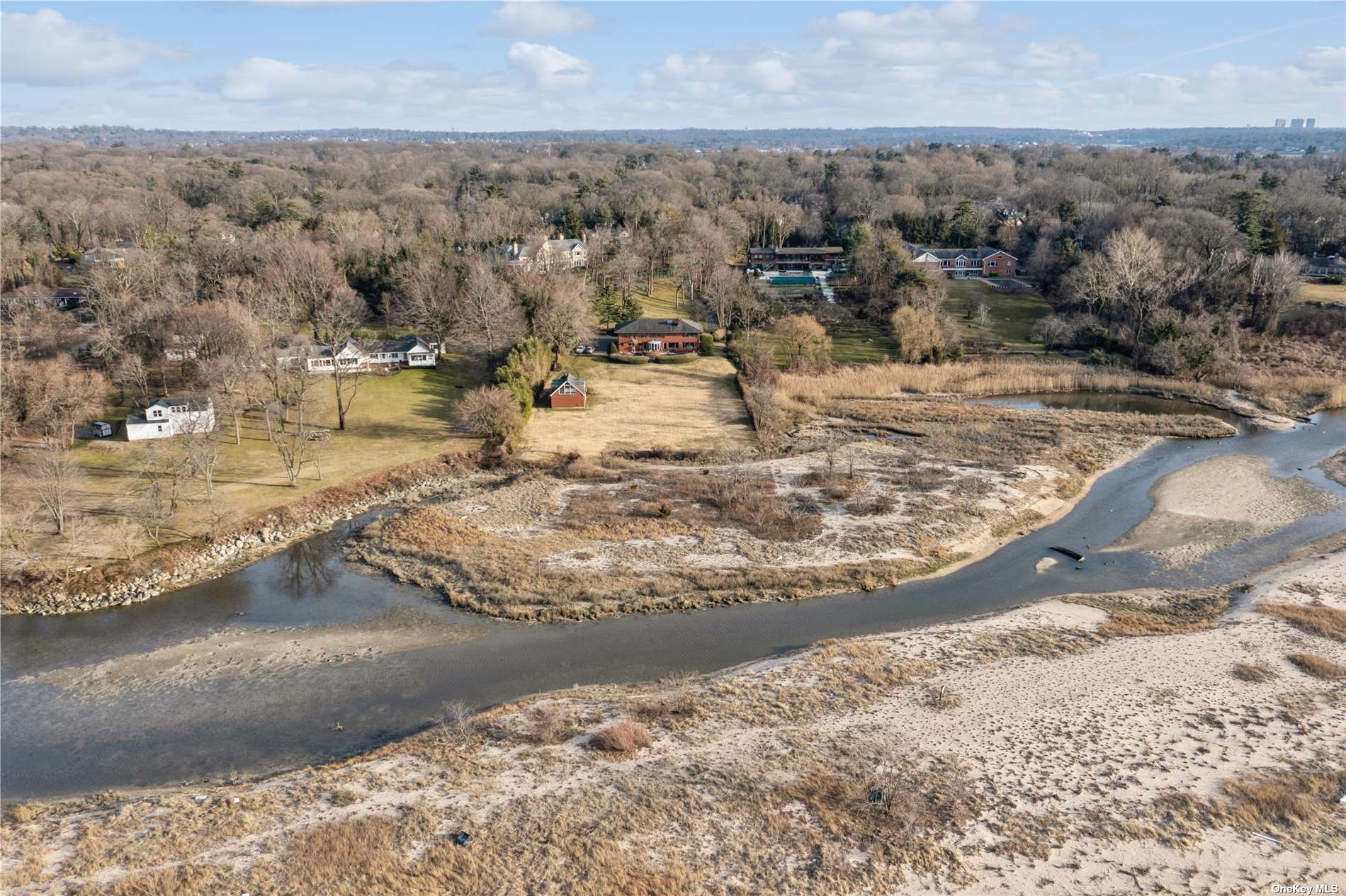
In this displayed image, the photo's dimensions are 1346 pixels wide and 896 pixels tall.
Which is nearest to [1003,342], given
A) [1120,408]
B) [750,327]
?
[1120,408]

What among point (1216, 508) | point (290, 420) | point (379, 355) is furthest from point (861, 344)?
point (290, 420)

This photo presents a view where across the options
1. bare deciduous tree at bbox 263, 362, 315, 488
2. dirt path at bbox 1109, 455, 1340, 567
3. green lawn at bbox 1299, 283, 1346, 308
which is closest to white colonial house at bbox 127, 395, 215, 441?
bare deciduous tree at bbox 263, 362, 315, 488

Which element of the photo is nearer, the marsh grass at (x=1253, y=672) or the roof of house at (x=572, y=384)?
the marsh grass at (x=1253, y=672)

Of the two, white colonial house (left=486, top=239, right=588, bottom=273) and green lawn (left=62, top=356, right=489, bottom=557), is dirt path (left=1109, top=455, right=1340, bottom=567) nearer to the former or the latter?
green lawn (left=62, top=356, right=489, bottom=557)

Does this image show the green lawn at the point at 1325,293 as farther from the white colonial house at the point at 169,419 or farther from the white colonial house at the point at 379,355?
the white colonial house at the point at 169,419

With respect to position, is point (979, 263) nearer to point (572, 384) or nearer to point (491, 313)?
point (572, 384)

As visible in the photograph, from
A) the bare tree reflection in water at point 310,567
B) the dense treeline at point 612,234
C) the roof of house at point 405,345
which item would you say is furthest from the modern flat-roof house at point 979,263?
the bare tree reflection in water at point 310,567

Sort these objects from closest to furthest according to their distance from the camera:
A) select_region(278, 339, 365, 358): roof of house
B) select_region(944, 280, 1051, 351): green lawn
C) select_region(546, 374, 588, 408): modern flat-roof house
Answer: select_region(546, 374, 588, 408): modern flat-roof house
select_region(278, 339, 365, 358): roof of house
select_region(944, 280, 1051, 351): green lawn
